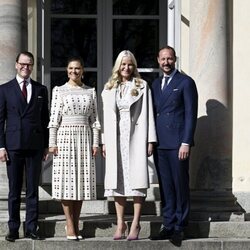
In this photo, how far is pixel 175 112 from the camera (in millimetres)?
8688

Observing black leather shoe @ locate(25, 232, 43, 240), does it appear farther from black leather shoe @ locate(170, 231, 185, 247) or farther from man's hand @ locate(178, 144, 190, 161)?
man's hand @ locate(178, 144, 190, 161)

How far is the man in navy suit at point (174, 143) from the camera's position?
28.5 feet

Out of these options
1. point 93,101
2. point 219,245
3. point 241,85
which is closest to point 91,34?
point 241,85

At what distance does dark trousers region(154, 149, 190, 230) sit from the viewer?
8680 mm

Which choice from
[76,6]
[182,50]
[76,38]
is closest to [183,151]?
[182,50]

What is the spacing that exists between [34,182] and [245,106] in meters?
3.20

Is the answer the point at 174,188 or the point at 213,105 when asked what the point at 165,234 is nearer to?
the point at 174,188

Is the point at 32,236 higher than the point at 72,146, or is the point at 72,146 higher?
the point at 72,146

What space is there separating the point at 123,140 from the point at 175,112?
0.59 m

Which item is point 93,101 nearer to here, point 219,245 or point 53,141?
point 53,141

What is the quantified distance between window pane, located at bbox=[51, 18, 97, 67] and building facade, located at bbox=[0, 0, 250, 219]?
13 mm

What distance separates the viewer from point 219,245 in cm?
871

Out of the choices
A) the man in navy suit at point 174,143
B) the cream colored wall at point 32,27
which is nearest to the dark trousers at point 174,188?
the man in navy suit at point 174,143

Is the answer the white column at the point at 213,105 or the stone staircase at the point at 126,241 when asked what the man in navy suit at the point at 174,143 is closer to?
the stone staircase at the point at 126,241
